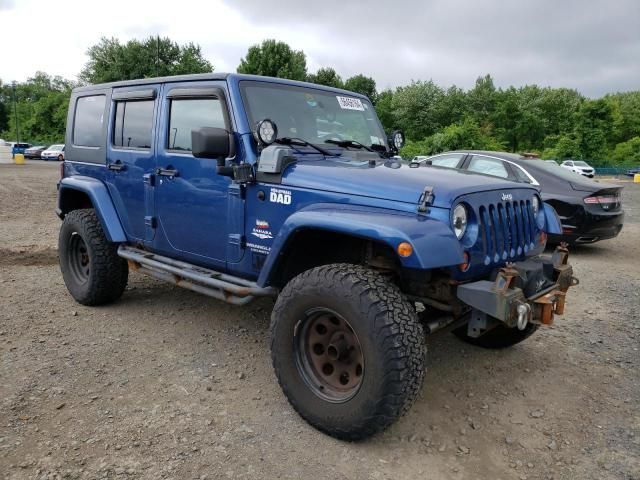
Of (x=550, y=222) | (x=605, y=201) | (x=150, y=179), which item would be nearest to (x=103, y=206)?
Answer: (x=150, y=179)

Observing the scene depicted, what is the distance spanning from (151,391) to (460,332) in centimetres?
247

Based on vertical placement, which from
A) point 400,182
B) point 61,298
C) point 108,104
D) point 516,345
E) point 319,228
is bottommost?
point 61,298

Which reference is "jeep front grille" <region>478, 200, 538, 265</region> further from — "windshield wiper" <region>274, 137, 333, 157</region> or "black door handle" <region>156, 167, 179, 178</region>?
"black door handle" <region>156, 167, 179, 178</region>

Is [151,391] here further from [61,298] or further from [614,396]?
[614,396]

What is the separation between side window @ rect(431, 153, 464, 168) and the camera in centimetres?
865

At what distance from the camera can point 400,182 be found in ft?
9.86

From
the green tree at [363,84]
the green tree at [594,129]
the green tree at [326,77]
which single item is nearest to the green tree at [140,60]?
the green tree at [326,77]

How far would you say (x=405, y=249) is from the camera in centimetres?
258

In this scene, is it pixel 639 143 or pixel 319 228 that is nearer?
pixel 319 228

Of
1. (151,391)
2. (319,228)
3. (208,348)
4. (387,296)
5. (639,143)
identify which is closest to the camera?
(387,296)

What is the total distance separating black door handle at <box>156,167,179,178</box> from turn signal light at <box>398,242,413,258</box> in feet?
6.76

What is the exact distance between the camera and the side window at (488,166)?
27.2ft

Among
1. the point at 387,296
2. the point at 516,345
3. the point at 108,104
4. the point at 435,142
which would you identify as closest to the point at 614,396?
the point at 516,345

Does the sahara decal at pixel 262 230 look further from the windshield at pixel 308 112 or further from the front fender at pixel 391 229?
the windshield at pixel 308 112
